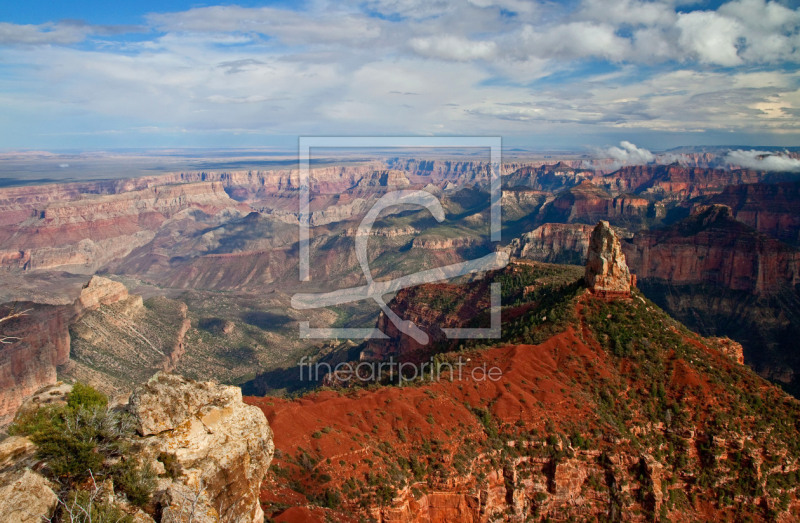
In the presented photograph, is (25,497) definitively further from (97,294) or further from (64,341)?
(97,294)

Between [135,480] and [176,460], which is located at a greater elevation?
[135,480]

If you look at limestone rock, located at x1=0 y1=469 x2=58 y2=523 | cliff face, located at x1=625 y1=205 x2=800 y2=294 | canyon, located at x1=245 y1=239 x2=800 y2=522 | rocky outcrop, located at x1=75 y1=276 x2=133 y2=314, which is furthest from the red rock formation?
cliff face, located at x1=625 y1=205 x2=800 y2=294

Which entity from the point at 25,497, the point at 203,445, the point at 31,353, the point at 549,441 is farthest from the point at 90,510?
the point at 31,353

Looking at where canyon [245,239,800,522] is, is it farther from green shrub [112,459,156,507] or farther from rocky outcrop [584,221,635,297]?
green shrub [112,459,156,507]

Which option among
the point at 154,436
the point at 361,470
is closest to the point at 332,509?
the point at 361,470

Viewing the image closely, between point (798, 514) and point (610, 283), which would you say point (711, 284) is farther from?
point (798, 514)
